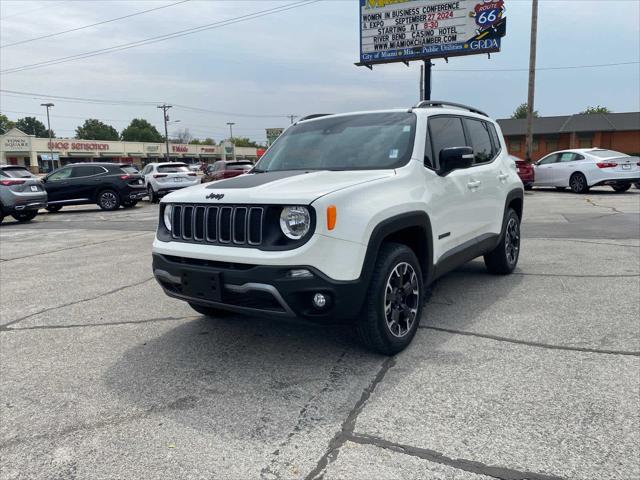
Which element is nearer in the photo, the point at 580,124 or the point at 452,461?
the point at 452,461

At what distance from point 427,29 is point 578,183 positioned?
35.1ft

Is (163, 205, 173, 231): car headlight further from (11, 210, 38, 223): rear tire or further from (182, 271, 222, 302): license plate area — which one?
(11, 210, 38, 223): rear tire

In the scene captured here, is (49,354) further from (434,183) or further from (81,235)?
(81,235)

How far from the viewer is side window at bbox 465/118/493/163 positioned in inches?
209

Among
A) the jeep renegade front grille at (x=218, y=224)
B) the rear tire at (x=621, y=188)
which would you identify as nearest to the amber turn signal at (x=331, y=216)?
the jeep renegade front grille at (x=218, y=224)

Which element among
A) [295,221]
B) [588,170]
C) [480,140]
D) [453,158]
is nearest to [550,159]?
[588,170]

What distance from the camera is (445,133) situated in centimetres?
472

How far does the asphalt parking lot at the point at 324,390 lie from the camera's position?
8.07 ft

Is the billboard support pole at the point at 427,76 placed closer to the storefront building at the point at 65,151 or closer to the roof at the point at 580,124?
the roof at the point at 580,124

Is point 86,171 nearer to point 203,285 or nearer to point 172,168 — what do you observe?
point 172,168

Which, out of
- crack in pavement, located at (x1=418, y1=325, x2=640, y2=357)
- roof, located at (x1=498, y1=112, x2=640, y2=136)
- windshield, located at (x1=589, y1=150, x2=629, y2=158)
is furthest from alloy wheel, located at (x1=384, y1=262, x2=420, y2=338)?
roof, located at (x1=498, y1=112, x2=640, y2=136)

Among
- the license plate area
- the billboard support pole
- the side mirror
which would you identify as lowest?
the license plate area

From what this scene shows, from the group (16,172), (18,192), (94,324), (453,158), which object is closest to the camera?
(453,158)

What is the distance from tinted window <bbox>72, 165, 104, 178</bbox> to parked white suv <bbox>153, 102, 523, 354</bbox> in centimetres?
1480
